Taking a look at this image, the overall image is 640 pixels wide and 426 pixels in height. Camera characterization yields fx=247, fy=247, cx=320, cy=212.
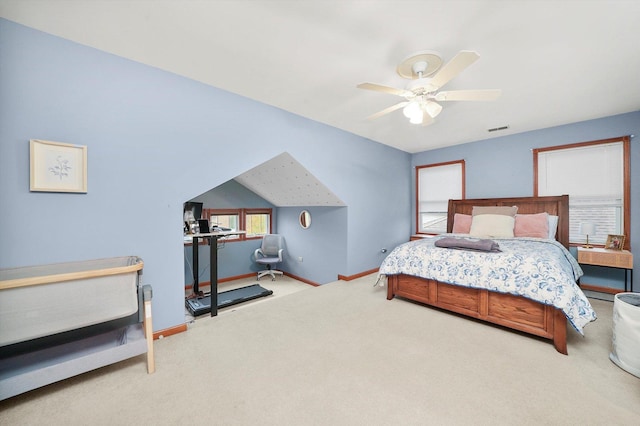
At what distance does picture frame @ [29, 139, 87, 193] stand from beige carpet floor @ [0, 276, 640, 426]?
4.84 feet

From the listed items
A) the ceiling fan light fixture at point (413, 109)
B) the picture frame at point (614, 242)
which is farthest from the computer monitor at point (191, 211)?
the picture frame at point (614, 242)

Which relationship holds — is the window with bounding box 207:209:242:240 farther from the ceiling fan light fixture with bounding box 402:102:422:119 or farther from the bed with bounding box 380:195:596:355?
the ceiling fan light fixture with bounding box 402:102:422:119

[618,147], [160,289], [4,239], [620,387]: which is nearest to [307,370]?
[160,289]

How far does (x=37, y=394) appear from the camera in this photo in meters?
1.69

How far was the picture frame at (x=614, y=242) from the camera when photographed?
3.36 metres

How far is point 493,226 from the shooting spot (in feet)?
12.1

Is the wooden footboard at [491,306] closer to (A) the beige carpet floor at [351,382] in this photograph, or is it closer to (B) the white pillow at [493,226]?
(A) the beige carpet floor at [351,382]

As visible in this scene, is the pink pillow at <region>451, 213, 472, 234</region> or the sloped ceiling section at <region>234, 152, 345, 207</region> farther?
the pink pillow at <region>451, 213, 472, 234</region>

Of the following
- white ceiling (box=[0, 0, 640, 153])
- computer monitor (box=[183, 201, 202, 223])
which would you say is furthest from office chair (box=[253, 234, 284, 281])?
white ceiling (box=[0, 0, 640, 153])

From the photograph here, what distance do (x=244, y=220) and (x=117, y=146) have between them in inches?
144

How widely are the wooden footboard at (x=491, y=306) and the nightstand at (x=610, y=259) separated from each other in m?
1.92

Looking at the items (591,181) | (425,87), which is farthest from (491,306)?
(591,181)

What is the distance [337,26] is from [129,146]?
207 centimetres

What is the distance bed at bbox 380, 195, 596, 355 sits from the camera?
83.7 inches
